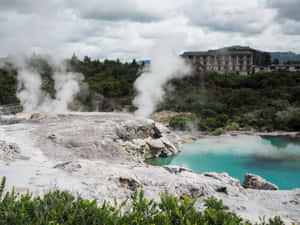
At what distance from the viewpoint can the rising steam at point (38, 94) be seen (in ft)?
66.0

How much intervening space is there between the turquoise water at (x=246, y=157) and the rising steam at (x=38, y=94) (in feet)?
34.9

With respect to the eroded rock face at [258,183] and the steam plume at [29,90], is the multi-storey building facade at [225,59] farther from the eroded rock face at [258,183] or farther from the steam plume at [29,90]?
the eroded rock face at [258,183]

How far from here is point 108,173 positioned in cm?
687

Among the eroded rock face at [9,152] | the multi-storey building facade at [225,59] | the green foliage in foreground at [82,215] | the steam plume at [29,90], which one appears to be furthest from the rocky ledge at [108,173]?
the multi-storey building facade at [225,59]

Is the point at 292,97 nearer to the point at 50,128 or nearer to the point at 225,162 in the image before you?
the point at 225,162

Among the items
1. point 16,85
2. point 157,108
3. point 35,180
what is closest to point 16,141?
point 35,180

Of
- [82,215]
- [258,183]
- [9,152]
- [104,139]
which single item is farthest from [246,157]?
[82,215]

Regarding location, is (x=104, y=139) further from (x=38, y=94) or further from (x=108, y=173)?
(x=38, y=94)

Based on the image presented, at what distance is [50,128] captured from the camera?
11586 millimetres

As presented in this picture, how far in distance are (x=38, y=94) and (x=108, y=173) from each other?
1586 cm


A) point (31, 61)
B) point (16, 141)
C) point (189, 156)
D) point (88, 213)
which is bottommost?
point (189, 156)

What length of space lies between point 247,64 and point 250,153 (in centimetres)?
4184

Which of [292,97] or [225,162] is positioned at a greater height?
[292,97]

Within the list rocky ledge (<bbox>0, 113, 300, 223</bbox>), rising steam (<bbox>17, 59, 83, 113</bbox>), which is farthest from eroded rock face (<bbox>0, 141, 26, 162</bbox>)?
rising steam (<bbox>17, 59, 83, 113</bbox>)
